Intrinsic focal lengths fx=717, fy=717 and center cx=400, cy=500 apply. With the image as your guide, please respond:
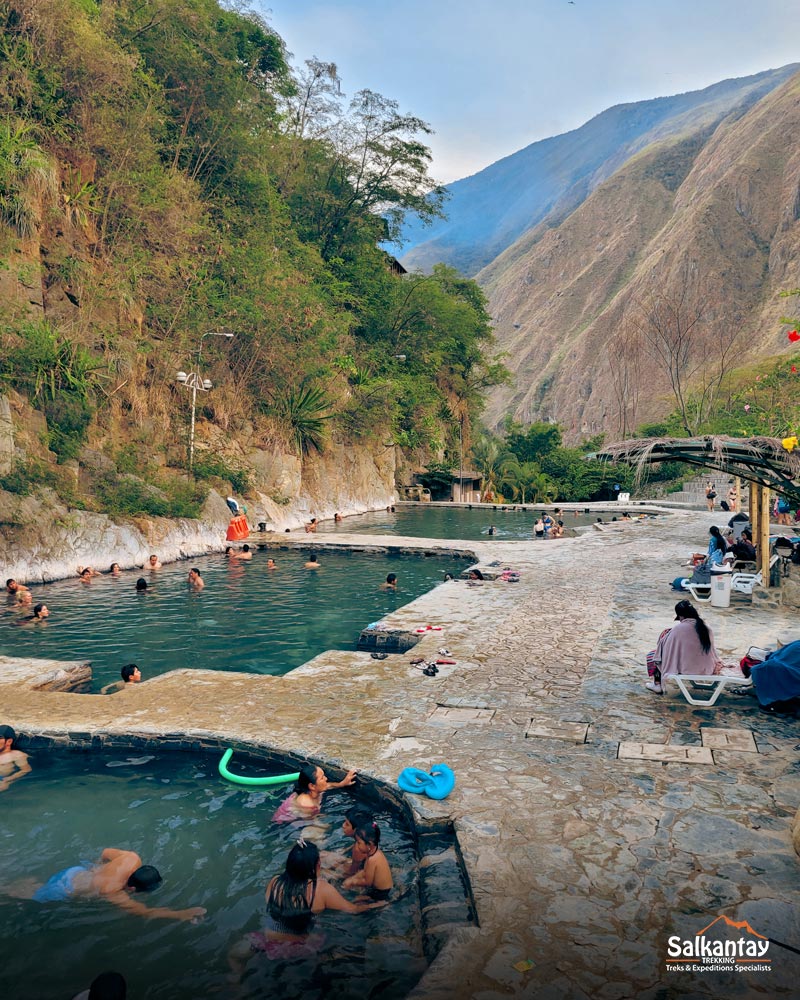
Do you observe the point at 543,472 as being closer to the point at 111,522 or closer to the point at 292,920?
the point at 111,522

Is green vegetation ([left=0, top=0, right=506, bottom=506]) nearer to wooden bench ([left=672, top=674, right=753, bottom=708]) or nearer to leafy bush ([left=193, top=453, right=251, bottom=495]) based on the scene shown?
leafy bush ([left=193, top=453, right=251, bottom=495])

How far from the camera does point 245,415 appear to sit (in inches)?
1150

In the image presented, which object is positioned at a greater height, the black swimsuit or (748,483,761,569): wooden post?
(748,483,761,569): wooden post

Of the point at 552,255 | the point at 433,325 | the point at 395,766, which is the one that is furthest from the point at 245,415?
the point at 552,255

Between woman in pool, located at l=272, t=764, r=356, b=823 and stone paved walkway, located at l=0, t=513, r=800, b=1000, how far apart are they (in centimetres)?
37

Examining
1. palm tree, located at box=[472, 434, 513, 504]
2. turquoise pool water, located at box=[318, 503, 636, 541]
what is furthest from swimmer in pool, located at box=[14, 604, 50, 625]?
palm tree, located at box=[472, 434, 513, 504]

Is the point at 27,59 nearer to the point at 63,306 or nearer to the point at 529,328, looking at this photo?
the point at 63,306

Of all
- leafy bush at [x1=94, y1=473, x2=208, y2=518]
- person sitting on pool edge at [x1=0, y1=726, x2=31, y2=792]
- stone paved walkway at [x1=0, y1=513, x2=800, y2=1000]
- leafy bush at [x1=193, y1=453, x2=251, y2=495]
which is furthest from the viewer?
leafy bush at [x1=193, y1=453, x2=251, y2=495]

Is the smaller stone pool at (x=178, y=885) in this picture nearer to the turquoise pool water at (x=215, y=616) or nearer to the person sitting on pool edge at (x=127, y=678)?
the person sitting on pool edge at (x=127, y=678)

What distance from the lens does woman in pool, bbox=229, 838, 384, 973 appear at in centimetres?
466

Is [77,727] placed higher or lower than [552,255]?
lower

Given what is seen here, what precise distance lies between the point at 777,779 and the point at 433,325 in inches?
1634

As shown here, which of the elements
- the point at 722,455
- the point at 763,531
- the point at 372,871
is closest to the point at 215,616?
the point at 722,455

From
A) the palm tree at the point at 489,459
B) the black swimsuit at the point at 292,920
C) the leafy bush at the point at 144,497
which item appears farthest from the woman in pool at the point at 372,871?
the palm tree at the point at 489,459
